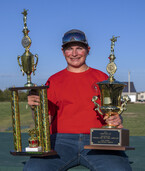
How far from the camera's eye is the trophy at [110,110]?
2.50 m

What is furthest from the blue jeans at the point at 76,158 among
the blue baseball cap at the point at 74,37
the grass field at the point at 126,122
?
the grass field at the point at 126,122

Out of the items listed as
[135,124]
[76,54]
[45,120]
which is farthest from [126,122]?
[45,120]

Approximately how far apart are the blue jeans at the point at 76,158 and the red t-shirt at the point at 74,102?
0.10m

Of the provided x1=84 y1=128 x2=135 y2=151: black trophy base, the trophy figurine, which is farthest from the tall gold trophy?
x1=84 y1=128 x2=135 y2=151: black trophy base

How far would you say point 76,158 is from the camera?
2.58 m

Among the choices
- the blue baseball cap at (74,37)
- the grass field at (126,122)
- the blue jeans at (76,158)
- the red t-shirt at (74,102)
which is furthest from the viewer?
the grass field at (126,122)

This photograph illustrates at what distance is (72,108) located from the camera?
9.12 ft

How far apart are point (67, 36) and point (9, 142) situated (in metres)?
2.52

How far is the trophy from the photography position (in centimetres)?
250

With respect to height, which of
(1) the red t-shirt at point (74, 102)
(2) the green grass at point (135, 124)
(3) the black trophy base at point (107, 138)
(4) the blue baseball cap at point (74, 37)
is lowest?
(2) the green grass at point (135, 124)

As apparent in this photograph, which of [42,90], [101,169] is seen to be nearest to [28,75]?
[42,90]

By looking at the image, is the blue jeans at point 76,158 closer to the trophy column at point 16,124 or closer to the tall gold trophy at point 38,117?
the tall gold trophy at point 38,117

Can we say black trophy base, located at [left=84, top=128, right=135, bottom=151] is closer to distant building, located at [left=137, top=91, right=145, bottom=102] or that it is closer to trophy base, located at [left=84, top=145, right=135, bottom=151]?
trophy base, located at [left=84, top=145, right=135, bottom=151]

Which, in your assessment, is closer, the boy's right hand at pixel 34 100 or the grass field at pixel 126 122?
the boy's right hand at pixel 34 100
